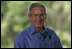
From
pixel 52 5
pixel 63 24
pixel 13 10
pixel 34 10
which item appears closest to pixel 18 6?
pixel 13 10

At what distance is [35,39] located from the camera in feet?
6.79

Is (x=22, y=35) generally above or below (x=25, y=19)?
below

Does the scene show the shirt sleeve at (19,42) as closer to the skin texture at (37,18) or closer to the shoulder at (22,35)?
the shoulder at (22,35)

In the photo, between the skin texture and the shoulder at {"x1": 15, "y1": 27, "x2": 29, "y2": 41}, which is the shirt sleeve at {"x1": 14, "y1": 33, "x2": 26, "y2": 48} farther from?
the skin texture

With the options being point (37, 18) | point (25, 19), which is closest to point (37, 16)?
point (37, 18)

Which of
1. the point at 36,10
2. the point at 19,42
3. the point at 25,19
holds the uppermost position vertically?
the point at 36,10

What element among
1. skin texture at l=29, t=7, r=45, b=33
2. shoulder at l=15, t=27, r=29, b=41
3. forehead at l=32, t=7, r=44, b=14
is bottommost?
shoulder at l=15, t=27, r=29, b=41

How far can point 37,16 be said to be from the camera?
2072 millimetres

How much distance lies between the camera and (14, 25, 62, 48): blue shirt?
81.3 inches

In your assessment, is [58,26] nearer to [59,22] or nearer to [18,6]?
[59,22]

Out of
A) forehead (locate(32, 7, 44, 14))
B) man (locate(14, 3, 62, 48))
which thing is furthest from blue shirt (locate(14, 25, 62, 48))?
forehead (locate(32, 7, 44, 14))

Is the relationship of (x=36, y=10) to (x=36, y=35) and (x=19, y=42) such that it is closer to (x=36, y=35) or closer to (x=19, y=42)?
(x=36, y=35)

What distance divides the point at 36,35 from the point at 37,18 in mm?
182

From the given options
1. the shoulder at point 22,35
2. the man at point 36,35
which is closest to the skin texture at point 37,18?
the man at point 36,35
